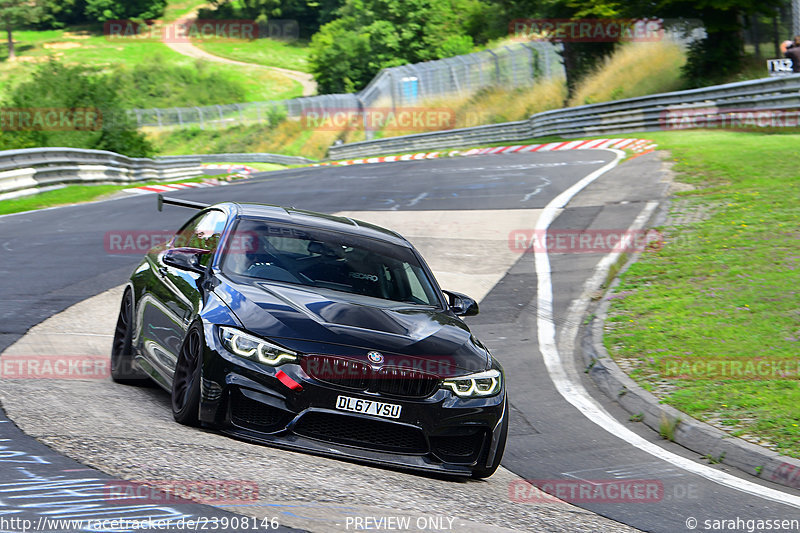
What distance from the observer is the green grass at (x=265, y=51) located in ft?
418

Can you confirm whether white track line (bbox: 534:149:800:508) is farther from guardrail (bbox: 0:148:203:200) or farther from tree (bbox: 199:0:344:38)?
tree (bbox: 199:0:344:38)

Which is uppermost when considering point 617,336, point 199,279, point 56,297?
point 199,279

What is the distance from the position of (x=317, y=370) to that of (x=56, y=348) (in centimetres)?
384

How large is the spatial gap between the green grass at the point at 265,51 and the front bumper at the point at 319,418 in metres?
121

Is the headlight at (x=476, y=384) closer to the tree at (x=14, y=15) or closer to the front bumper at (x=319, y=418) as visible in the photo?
the front bumper at (x=319, y=418)

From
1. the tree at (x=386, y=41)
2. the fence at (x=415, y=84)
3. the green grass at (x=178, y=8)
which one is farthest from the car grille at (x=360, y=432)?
the green grass at (x=178, y=8)

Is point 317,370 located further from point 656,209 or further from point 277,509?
point 656,209

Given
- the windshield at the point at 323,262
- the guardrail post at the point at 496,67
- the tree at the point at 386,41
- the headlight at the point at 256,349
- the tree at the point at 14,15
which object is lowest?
the headlight at the point at 256,349

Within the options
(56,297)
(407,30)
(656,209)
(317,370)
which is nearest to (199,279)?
(317,370)

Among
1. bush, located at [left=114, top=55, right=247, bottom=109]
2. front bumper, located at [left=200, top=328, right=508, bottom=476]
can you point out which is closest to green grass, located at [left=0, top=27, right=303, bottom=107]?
bush, located at [left=114, top=55, right=247, bottom=109]

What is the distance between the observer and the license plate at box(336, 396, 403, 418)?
5746 mm

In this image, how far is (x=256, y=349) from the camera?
19.0 ft

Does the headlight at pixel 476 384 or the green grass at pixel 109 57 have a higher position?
the green grass at pixel 109 57

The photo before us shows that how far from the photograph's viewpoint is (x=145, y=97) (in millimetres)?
96750
